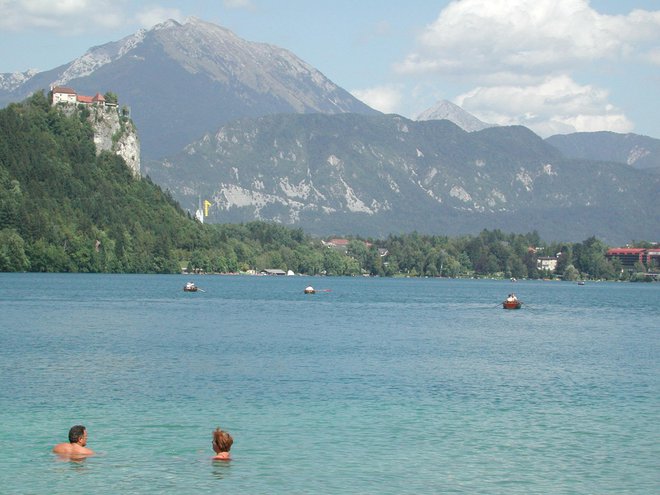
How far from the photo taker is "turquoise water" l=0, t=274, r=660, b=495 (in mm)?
41625

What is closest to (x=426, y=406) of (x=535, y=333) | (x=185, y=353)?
(x=185, y=353)

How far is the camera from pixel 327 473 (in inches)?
1663

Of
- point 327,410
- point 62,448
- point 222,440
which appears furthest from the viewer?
point 327,410

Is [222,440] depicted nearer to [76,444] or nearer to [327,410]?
[76,444]

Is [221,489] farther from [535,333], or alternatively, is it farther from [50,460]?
[535,333]

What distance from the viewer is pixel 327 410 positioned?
56.1 meters

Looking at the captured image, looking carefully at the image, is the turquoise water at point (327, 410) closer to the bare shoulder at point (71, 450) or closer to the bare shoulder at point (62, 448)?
the bare shoulder at point (71, 450)

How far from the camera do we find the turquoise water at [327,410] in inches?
1639

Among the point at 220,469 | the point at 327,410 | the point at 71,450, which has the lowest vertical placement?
the point at 220,469

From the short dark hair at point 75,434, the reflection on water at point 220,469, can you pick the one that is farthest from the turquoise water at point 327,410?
the short dark hair at point 75,434

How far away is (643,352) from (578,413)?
145 ft

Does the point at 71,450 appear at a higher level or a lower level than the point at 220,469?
higher

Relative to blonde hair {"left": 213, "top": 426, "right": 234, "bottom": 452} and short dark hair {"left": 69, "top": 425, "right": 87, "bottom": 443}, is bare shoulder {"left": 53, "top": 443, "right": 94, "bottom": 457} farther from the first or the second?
blonde hair {"left": 213, "top": 426, "right": 234, "bottom": 452}

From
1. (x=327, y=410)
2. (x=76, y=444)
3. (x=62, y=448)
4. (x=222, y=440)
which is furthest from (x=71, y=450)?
(x=327, y=410)
